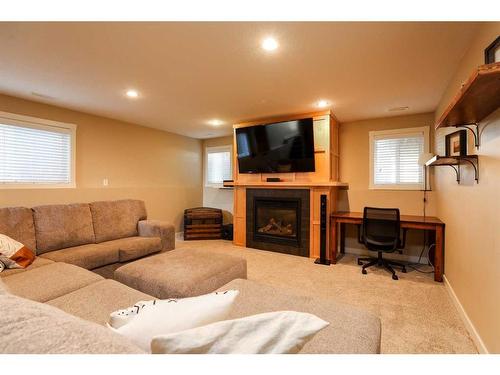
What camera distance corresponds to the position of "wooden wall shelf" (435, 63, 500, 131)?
1.05 metres

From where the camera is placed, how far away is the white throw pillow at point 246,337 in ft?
1.82

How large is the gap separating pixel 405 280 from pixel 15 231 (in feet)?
14.6

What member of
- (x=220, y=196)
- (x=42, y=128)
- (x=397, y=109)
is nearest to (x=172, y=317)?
(x=42, y=128)

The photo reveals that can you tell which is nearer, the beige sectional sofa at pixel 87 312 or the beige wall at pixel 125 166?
the beige sectional sofa at pixel 87 312

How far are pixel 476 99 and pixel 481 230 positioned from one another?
3.17ft

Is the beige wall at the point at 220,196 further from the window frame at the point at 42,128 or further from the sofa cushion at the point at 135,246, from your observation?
the window frame at the point at 42,128

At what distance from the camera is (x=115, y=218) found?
11.2 feet

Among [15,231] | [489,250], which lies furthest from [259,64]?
[15,231]

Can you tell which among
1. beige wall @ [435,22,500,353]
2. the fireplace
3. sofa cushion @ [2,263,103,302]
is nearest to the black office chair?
beige wall @ [435,22,500,353]

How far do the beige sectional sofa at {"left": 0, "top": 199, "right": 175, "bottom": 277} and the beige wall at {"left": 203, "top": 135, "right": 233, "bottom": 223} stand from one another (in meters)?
2.20

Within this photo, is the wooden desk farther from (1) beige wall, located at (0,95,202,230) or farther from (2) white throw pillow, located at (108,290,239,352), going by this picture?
(1) beige wall, located at (0,95,202,230)

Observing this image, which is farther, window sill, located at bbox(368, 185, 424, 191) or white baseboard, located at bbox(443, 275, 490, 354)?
window sill, located at bbox(368, 185, 424, 191)

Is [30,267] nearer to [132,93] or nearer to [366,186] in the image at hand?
[132,93]

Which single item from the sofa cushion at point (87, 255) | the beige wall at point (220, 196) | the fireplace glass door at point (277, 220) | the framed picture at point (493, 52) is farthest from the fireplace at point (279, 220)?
the framed picture at point (493, 52)
